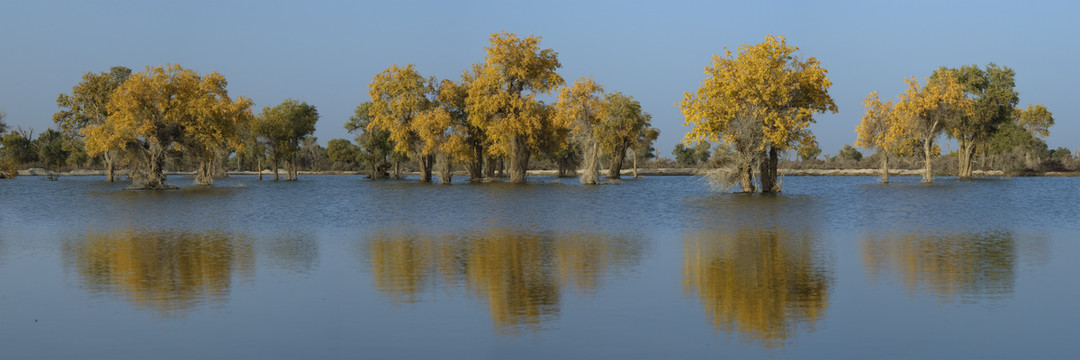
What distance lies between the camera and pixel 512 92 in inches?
3184

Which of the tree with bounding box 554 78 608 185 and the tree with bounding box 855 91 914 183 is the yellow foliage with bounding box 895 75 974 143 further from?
the tree with bounding box 554 78 608 185

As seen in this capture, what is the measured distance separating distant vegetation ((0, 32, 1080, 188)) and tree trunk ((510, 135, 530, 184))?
0.11m

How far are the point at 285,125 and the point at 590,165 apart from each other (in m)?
36.9

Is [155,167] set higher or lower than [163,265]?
higher

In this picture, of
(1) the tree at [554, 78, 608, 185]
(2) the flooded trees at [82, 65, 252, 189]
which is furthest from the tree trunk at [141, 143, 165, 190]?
(1) the tree at [554, 78, 608, 185]

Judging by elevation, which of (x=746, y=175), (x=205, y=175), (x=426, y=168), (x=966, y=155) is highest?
(x=966, y=155)

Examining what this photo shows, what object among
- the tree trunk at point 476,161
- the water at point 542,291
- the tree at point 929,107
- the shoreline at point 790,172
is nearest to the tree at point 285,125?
the tree trunk at point 476,161

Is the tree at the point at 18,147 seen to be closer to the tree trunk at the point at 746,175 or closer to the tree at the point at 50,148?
the tree at the point at 50,148

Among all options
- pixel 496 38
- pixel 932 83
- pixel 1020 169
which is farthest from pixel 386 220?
pixel 1020 169

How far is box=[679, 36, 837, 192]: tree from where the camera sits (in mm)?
54562

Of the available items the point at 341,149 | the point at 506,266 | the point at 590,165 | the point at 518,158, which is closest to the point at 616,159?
the point at 590,165

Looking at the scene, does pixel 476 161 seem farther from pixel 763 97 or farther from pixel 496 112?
pixel 763 97

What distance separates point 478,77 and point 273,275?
67.8 metres

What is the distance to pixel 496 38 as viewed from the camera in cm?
7938
